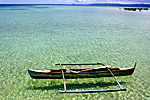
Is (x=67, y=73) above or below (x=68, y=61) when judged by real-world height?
above

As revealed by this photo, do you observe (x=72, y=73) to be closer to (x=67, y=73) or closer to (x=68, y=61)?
(x=67, y=73)

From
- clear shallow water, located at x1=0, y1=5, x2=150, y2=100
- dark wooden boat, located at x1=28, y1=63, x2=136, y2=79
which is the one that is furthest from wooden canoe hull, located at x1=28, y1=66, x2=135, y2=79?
clear shallow water, located at x1=0, y1=5, x2=150, y2=100

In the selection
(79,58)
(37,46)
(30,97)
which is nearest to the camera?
(30,97)

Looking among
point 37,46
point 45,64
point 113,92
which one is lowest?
point 113,92

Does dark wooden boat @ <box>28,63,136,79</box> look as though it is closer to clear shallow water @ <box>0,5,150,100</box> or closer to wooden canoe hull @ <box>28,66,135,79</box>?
wooden canoe hull @ <box>28,66,135,79</box>

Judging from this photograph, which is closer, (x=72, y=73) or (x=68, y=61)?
(x=72, y=73)

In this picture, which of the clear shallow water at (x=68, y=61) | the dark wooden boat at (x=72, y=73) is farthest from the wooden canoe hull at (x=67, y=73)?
the clear shallow water at (x=68, y=61)

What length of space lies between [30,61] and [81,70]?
6348 mm

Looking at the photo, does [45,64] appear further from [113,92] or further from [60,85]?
[113,92]

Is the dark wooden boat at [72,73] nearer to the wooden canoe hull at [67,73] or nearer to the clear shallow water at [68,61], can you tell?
the wooden canoe hull at [67,73]

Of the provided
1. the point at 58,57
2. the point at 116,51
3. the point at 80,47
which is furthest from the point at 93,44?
the point at 58,57

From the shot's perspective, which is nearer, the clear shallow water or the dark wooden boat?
the clear shallow water

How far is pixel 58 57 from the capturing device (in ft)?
48.8

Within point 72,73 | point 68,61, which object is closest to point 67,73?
point 72,73
